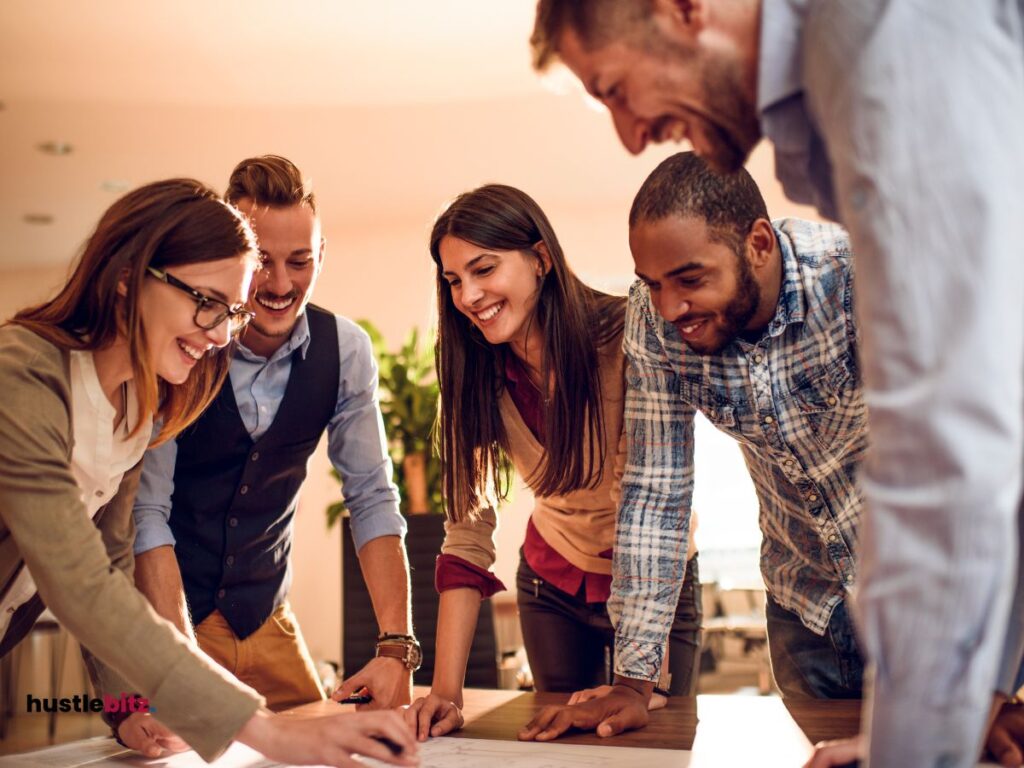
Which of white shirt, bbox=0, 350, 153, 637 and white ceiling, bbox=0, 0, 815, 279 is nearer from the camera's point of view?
white shirt, bbox=0, 350, 153, 637

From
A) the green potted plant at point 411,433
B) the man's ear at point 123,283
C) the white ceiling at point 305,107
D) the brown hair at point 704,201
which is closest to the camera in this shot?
the man's ear at point 123,283

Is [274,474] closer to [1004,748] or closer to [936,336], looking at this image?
[1004,748]

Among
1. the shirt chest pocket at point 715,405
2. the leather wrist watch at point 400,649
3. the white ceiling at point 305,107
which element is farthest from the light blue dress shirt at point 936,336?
the white ceiling at point 305,107

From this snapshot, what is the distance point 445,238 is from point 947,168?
1376mm

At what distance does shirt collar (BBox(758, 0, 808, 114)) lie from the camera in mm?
774

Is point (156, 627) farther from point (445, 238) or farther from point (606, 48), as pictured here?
point (445, 238)

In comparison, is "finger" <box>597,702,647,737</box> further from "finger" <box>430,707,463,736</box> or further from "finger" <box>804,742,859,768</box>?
"finger" <box>804,742,859,768</box>

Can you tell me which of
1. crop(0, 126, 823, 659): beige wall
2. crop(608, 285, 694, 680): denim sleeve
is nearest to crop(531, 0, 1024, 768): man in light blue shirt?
crop(608, 285, 694, 680): denim sleeve

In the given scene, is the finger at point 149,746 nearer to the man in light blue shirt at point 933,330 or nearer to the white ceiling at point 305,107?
the man in light blue shirt at point 933,330

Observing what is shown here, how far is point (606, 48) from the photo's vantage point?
2.83ft

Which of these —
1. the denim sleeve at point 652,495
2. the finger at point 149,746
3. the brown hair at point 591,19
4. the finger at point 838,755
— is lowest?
the finger at point 149,746

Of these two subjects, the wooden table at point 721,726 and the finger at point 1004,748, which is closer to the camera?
the finger at point 1004,748

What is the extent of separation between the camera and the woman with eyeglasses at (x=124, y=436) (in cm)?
112

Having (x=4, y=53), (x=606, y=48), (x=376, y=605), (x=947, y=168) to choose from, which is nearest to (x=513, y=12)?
(x=4, y=53)
